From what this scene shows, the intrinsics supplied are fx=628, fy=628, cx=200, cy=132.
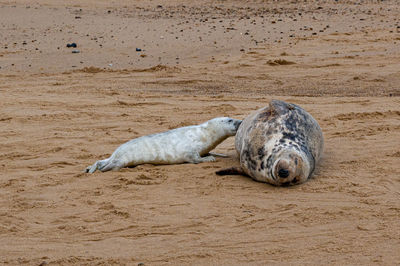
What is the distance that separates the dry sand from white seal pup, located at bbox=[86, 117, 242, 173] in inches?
6.6

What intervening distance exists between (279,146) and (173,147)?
1302 millimetres

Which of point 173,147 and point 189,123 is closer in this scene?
point 173,147

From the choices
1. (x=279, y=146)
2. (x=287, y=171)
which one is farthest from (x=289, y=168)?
(x=279, y=146)

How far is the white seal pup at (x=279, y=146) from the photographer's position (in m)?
5.24

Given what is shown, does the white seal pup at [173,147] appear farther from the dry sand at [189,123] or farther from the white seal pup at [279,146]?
the white seal pup at [279,146]

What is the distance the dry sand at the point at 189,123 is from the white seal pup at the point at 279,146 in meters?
0.12

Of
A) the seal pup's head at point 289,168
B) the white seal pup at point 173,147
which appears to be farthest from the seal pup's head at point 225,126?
the seal pup's head at point 289,168

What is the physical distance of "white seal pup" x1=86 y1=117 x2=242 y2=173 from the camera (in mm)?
6148

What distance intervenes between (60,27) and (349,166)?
10928 mm

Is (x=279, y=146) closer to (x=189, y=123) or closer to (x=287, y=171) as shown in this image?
(x=287, y=171)

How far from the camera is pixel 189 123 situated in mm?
7703

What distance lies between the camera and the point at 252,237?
4.25 m

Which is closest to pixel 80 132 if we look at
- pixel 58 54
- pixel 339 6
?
pixel 58 54

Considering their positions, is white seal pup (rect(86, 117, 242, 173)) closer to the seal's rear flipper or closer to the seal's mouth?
the seal's rear flipper
